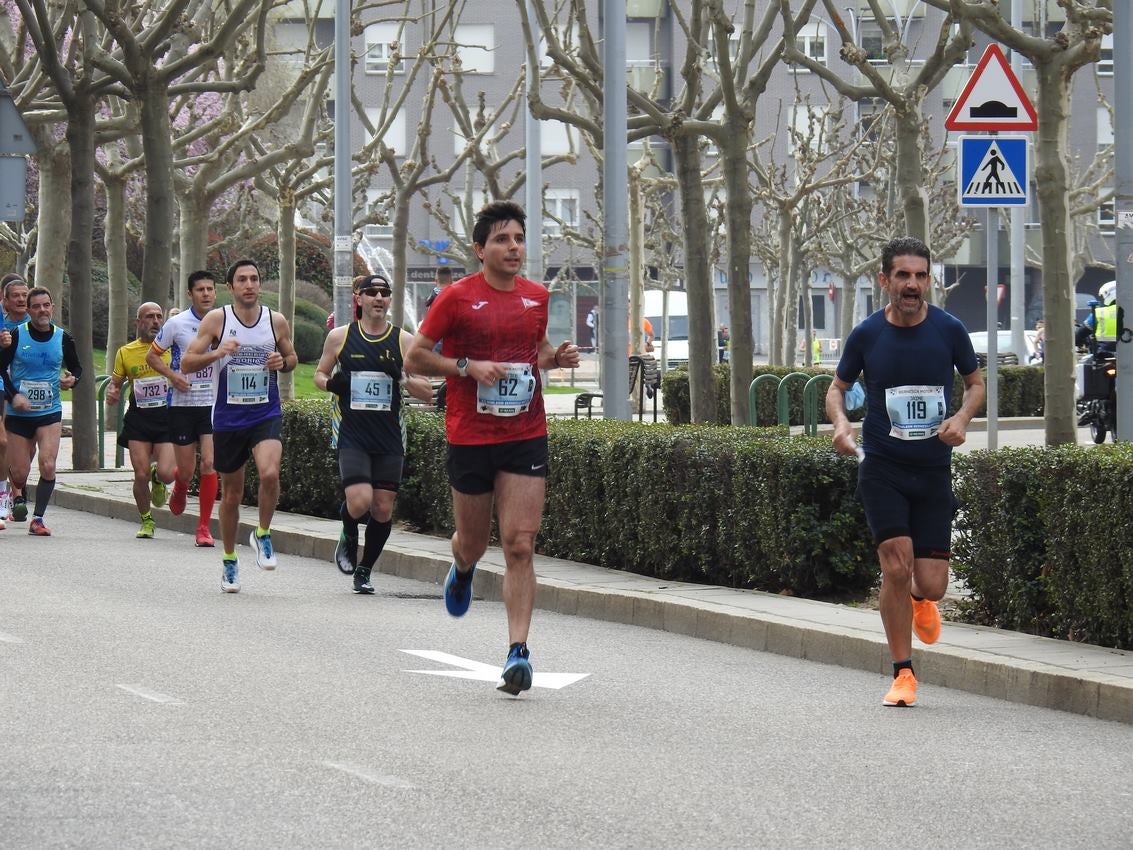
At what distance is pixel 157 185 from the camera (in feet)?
69.0

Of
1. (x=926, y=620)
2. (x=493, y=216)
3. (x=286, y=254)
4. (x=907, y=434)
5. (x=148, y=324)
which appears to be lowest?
(x=926, y=620)

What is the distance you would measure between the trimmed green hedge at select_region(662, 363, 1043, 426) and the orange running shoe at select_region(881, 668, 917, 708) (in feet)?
59.7

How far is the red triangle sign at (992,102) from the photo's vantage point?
44.7 feet

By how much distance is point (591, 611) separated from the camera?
11.4 meters

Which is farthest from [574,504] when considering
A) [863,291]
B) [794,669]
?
[863,291]

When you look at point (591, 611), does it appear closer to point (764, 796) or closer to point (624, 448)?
point (624, 448)

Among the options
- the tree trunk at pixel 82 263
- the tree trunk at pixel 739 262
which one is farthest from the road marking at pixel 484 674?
the tree trunk at pixel 82 263

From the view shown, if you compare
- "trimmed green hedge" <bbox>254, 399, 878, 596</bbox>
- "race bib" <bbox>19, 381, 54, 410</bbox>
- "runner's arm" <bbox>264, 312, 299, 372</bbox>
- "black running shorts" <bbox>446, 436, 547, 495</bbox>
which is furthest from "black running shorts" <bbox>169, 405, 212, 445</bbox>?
"black running shorts" <bbox>446, 436, 547, 495</bbox>

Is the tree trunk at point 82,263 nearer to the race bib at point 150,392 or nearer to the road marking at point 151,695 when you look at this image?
the race bib at point 150,392

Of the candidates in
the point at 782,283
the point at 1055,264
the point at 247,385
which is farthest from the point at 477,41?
the point at 247,385

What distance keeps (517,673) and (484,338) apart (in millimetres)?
1341

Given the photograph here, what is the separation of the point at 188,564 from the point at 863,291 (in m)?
66.9

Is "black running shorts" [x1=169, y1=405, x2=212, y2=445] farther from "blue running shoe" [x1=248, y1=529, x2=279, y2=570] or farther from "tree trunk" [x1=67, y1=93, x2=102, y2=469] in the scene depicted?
"tree trunk" [x1=67, y1=93, x2=102, y2=469]

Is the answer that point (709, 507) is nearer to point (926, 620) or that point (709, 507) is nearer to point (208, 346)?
point (926, 620)
